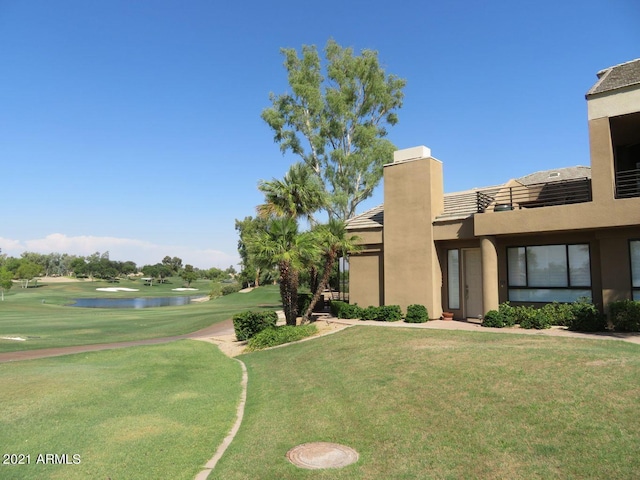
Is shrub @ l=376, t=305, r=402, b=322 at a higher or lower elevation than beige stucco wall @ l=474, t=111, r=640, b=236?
lower

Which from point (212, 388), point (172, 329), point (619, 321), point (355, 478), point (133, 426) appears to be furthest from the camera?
point (172, 329)

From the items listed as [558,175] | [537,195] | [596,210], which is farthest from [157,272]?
[596,210]

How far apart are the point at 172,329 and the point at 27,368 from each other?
12.0 metres

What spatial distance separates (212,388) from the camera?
10.7 meters

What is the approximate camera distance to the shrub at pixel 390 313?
18.7m

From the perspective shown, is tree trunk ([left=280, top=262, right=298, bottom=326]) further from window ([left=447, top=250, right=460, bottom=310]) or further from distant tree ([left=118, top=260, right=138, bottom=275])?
distant tree ([left=118, top=260, right=138, bottom=275])

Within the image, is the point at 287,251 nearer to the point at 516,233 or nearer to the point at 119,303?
the point at 516,233

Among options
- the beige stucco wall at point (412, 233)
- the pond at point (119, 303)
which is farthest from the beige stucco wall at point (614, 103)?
the pond at point (119, 303)

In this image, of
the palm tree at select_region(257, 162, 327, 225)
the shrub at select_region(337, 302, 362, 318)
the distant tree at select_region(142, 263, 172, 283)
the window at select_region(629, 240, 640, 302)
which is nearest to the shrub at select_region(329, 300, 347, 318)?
the shrub at select_region(337, 302, 362, 318)

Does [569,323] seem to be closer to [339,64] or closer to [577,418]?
[577,418]

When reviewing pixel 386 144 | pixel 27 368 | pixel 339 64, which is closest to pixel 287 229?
pixel 27 368

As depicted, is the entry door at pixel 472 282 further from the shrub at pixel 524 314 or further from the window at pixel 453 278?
the shrub at pixel 524 314

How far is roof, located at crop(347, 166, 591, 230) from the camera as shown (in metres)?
19.0

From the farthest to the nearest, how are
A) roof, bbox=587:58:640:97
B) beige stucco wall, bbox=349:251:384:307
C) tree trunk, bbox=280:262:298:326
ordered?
beige stucco wall, bbox=349:251:384:307, tree trunk, bbox=280:262:298:326, roof, bbox=587:58:640:97
